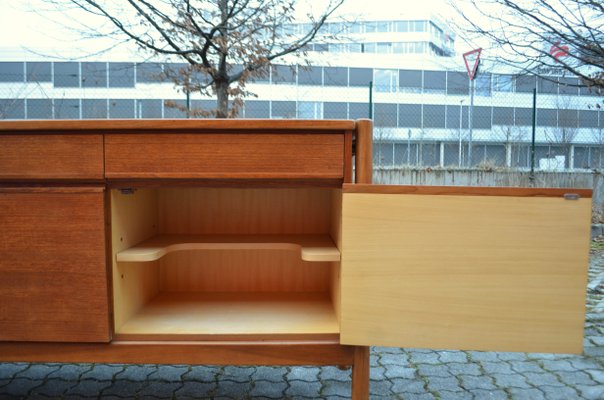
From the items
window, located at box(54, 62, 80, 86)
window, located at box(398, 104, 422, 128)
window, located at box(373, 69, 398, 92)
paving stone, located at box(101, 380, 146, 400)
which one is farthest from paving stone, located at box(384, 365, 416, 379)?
window, located at box(373, 69, 398, 92)

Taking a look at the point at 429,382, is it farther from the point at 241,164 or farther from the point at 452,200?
the point at 241,164

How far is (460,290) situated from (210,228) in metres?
1.15

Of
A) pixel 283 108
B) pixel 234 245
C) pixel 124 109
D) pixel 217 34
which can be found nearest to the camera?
pixel 234 245

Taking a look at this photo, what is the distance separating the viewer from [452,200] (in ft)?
4.19

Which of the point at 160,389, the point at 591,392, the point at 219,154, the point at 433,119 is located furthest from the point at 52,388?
the point at 433,119

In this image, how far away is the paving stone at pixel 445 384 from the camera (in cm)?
180

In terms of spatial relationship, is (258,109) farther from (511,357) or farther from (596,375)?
(596,375)

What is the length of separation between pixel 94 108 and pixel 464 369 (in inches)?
250

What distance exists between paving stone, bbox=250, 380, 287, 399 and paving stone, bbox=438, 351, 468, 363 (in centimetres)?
79

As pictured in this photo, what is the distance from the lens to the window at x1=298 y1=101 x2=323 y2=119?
24.5ft

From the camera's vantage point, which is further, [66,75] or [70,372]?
[66,75]

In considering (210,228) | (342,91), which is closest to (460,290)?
(210,228)

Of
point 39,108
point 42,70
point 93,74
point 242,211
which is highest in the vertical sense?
point 42,70

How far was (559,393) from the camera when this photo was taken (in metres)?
1.77
